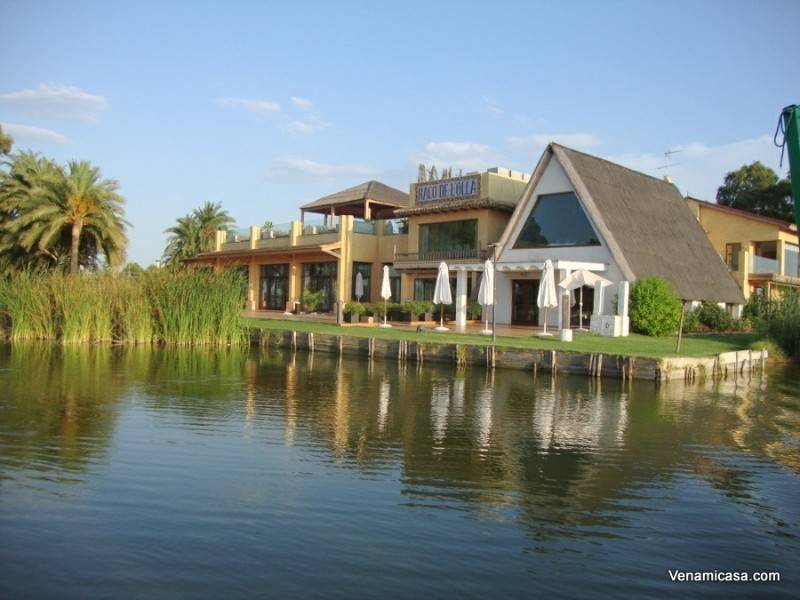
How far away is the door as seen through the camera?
1129 inches

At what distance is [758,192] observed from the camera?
48.3 metres

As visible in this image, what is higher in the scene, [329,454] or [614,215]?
[614,215]

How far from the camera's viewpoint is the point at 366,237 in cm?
3553

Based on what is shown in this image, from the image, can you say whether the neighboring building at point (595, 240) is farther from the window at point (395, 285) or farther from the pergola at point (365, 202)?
the pergola at point (365, 202)

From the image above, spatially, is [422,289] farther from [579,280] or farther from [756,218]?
[756,218]

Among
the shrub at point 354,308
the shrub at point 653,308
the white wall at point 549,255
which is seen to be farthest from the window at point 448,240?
the shrub at point 653,308

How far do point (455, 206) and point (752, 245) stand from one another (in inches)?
600

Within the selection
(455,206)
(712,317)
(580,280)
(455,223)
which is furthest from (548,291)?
(455,223)

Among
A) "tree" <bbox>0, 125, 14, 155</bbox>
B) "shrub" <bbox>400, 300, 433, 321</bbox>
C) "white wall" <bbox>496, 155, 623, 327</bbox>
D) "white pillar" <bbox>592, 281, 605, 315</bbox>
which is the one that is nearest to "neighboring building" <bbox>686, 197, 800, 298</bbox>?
"white wall" <bbox>496, 155, 623, 327</bbox>

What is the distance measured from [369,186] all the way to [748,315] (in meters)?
20.9

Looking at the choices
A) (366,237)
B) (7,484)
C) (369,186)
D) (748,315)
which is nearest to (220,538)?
(7,484)

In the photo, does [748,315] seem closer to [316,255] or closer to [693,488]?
[316,255]

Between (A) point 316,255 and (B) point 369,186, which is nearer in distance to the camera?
(A) point 316,255

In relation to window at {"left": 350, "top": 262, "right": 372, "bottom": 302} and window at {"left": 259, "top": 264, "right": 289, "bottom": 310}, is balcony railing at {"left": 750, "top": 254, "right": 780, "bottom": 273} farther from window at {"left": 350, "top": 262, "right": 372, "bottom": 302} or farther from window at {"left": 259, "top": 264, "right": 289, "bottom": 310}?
window at {"left": 259, "top": 264, "right": 289, "bottom": 310}
